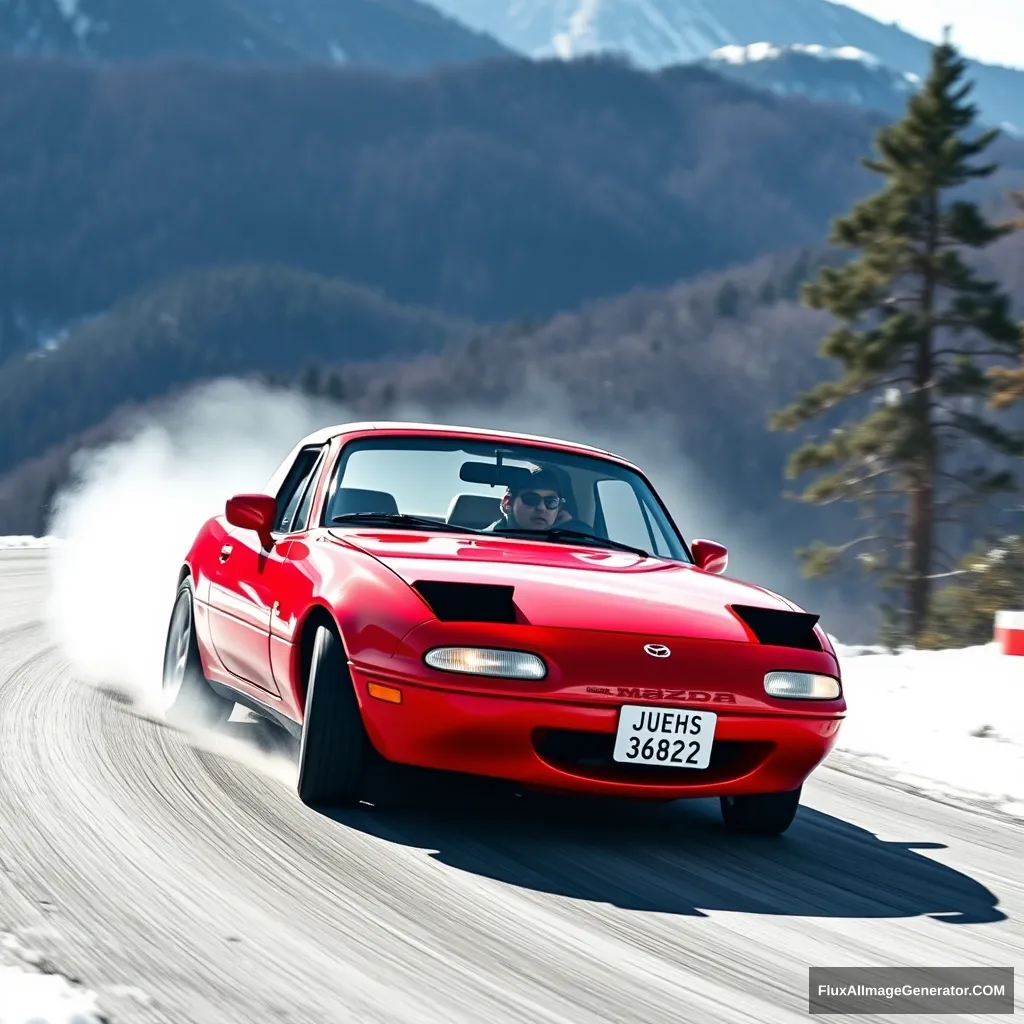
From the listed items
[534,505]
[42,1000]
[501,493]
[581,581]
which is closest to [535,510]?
[534,505]

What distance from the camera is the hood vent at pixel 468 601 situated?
4.99 metres

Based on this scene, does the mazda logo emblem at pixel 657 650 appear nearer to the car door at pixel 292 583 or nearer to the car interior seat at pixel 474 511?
the car door at pixel 292 583

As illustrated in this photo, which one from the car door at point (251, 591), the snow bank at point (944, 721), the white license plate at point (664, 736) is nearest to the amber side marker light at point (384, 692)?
the white license plate at point (664, 736)

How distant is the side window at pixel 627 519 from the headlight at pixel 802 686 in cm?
136

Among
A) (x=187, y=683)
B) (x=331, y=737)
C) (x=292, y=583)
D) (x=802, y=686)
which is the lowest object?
(x=187, y=683)

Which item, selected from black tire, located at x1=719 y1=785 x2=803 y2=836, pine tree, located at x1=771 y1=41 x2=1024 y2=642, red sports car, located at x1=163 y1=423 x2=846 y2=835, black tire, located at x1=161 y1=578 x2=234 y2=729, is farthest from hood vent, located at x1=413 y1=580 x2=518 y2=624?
pine tree, located at x1=771 y1=41 x2=1024 y2=642

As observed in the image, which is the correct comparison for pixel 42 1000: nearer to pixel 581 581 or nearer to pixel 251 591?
pixel 581 581

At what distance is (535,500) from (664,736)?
173cm

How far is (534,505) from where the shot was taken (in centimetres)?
646

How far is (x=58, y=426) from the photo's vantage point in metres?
132

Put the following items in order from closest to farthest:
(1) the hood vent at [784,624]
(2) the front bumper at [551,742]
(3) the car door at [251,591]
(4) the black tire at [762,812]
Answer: (2) the front bumper at [551,742]
(1) the hood vent at [784,624]
(4) the black tire at [762,812]
(3) the car door at [251,591]

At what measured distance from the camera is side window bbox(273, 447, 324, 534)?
675 centimetres

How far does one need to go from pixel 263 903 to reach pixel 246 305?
162 meters

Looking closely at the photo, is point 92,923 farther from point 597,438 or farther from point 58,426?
point 58,426
